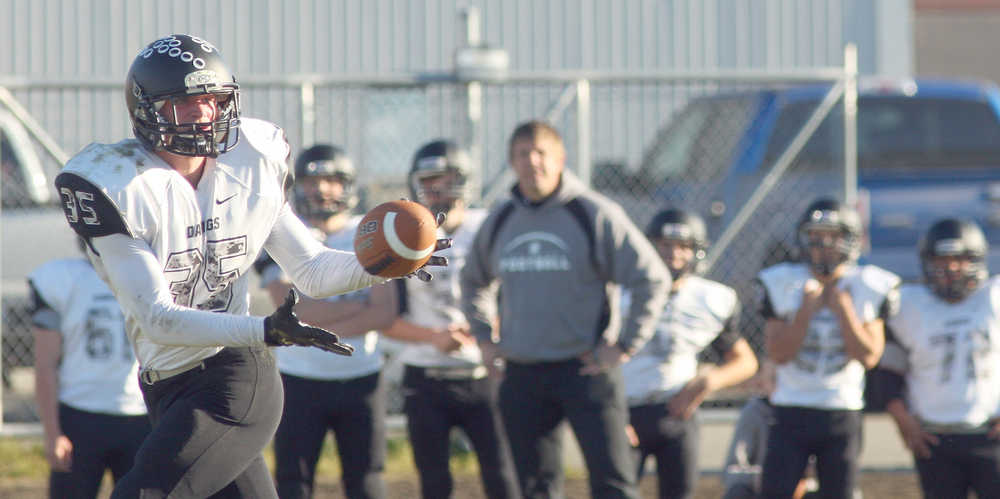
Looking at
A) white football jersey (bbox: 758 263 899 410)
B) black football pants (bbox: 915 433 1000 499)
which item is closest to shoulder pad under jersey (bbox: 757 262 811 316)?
white football jersey (bbox: 758 263 899 410)

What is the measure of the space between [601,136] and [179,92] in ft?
14.7

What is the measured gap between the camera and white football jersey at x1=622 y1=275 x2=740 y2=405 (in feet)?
20.1

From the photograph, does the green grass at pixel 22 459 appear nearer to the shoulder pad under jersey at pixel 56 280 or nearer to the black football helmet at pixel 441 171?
the shoulder pad under jersey at pixel 56 280

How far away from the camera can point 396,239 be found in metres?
3.65

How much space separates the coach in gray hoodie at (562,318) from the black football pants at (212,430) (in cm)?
187

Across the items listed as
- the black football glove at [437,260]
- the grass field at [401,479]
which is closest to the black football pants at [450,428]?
the grass field at [401,479]

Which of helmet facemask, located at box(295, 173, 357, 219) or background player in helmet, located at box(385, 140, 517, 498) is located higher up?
helmet facemask, located at box(295, 173, 357, 219)

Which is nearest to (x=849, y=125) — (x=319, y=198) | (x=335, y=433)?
(x=319, y=198)

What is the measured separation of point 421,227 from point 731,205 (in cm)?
500

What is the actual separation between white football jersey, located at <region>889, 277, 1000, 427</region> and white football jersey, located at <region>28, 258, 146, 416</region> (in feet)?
10.4

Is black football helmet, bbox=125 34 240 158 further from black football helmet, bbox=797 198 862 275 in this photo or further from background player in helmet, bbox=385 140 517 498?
black football helmet, bbox=797 198 862 275

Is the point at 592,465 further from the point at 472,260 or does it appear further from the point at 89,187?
the point at 89,187

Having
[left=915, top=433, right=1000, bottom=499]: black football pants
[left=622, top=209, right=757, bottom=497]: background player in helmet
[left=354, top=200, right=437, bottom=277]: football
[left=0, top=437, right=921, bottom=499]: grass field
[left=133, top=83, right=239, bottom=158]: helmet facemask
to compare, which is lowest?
[left=0, top=437, right=921, bottom=499]: grass field

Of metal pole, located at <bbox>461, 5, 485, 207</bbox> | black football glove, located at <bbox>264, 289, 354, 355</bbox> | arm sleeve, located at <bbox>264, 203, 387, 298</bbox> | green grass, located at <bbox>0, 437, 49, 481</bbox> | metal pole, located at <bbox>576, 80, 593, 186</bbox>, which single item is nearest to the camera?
black football glove, located at <bbox>264, 289, 354, 355</bbox>
